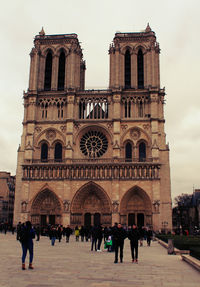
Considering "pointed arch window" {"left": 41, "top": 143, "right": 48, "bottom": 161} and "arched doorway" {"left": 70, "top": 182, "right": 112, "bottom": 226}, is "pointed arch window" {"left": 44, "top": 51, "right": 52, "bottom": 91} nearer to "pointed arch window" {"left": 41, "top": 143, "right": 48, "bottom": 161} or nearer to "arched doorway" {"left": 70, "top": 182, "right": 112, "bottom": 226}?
"pointed arch window" {"left": 41, "top": 143, "right": 48, "bottom": 161}

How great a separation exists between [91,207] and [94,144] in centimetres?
827

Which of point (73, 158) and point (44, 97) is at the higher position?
point (44, 97)

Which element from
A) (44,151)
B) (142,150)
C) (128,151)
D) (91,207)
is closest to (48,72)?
(44,151)

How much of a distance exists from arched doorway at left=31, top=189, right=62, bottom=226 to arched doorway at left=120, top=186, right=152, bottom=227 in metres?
8.20

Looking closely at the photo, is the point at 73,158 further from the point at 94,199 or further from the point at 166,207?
the point at 166,207

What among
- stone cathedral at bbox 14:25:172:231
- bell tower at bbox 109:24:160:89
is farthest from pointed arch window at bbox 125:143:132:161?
bell tower at bbox 109:24:160:89

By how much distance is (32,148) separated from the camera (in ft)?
140

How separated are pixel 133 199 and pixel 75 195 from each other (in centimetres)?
733

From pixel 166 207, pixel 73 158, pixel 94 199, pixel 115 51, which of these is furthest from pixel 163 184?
pixel 115 51

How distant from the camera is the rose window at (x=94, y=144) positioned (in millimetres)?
42844

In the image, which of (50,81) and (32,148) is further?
(50,81)

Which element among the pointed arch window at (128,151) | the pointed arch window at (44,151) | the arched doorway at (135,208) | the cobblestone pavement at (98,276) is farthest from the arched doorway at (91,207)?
the cobblestone pavement at (98,276)

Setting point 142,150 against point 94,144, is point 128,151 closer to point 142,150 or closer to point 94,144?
point 142,150

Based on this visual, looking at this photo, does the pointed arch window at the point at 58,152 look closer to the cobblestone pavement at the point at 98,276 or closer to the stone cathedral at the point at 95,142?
the stone cathedral at the point at 95,142
